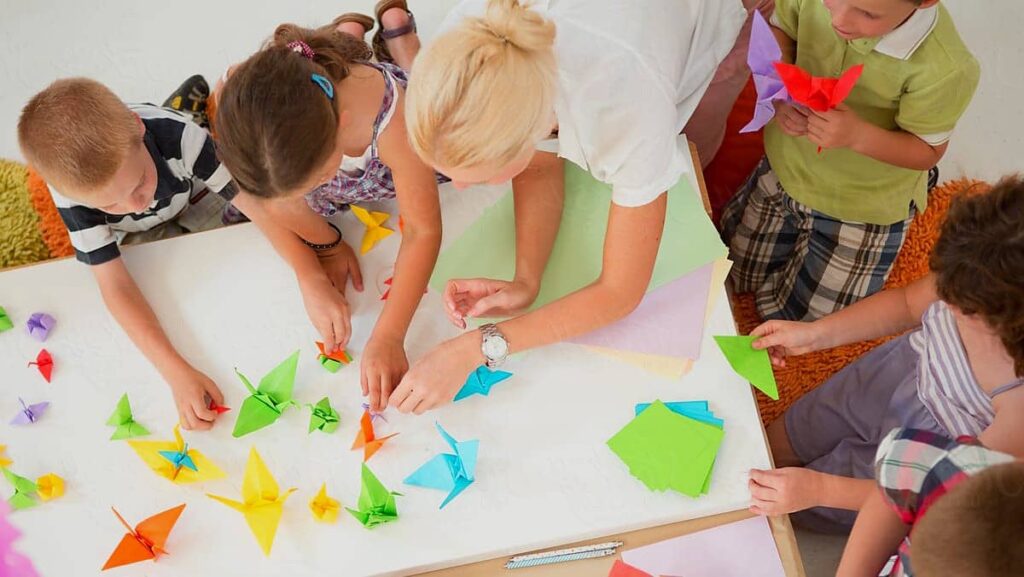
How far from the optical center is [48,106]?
111cm

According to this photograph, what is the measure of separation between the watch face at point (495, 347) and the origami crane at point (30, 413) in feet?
2.02

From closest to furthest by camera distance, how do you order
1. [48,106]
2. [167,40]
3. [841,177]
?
[48,106]
[841,177]
[167,40]

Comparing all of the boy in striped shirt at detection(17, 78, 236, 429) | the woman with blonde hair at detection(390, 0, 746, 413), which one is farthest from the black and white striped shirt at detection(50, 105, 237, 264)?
the woman with blonde hair at detection(390, 0, 746, 413)

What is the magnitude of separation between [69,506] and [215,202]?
0.68 meters

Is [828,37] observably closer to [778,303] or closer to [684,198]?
[684,198]

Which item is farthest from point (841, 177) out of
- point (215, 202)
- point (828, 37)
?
point (215, 202)

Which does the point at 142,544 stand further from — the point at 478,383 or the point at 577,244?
the point at 577,244

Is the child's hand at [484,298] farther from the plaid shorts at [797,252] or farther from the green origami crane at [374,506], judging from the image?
the plaid shorts at [797,252]

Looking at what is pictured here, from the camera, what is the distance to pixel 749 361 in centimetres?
108

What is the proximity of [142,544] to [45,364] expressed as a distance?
329 millimetres

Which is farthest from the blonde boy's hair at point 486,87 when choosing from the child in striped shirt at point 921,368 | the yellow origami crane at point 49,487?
the yellow origami crane at point 49,487

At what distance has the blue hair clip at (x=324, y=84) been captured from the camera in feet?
3.27

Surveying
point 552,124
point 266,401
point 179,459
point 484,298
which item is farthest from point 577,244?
point 179,459

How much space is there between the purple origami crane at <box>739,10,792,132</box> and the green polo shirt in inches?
4.5
